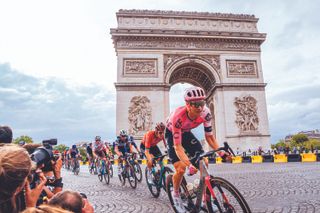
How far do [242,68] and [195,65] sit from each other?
479 cm

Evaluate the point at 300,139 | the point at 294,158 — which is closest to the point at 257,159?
the point at 294,158

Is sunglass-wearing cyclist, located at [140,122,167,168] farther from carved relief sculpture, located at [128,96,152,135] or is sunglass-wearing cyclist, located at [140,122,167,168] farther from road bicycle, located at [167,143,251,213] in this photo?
carved relief sculpture, located at [128,96,152,135]

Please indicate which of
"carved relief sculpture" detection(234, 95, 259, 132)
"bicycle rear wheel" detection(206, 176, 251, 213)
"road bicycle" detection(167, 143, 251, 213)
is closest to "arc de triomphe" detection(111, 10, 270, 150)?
"carved relief sculpture" detection(234, 95, 259, 132)

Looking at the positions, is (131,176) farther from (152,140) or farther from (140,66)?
(140,66)

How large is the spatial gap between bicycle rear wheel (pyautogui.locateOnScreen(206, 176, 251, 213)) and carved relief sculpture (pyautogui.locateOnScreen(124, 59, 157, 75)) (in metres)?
22.5

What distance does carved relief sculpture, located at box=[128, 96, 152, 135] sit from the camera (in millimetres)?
23328

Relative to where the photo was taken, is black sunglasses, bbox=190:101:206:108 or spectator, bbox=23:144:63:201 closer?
spectator, bbox=23:144:63:201

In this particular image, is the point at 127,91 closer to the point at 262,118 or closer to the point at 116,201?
the point at 262,118

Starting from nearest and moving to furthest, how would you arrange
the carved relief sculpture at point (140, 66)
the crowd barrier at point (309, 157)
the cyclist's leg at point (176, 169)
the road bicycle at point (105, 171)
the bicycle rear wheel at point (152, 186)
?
the cyclist's leg at point (176, 169)
the bicycle rear wheel at point (152, 186)
the road bicycle at point (105, 171)
the crowd barrier at point (309, 157)
the carved relief sculpture at point (140, 66)

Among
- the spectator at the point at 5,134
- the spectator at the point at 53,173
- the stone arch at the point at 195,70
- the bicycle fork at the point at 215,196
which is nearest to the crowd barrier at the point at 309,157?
the stone arch at the point at 195,70

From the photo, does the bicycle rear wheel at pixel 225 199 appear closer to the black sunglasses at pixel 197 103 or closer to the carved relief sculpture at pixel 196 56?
the black sunglasses at pixel 197 103

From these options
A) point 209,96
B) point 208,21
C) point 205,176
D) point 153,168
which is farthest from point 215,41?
point 205,176

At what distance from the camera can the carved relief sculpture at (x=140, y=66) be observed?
24766 millimetres

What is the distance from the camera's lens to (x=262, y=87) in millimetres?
25906
